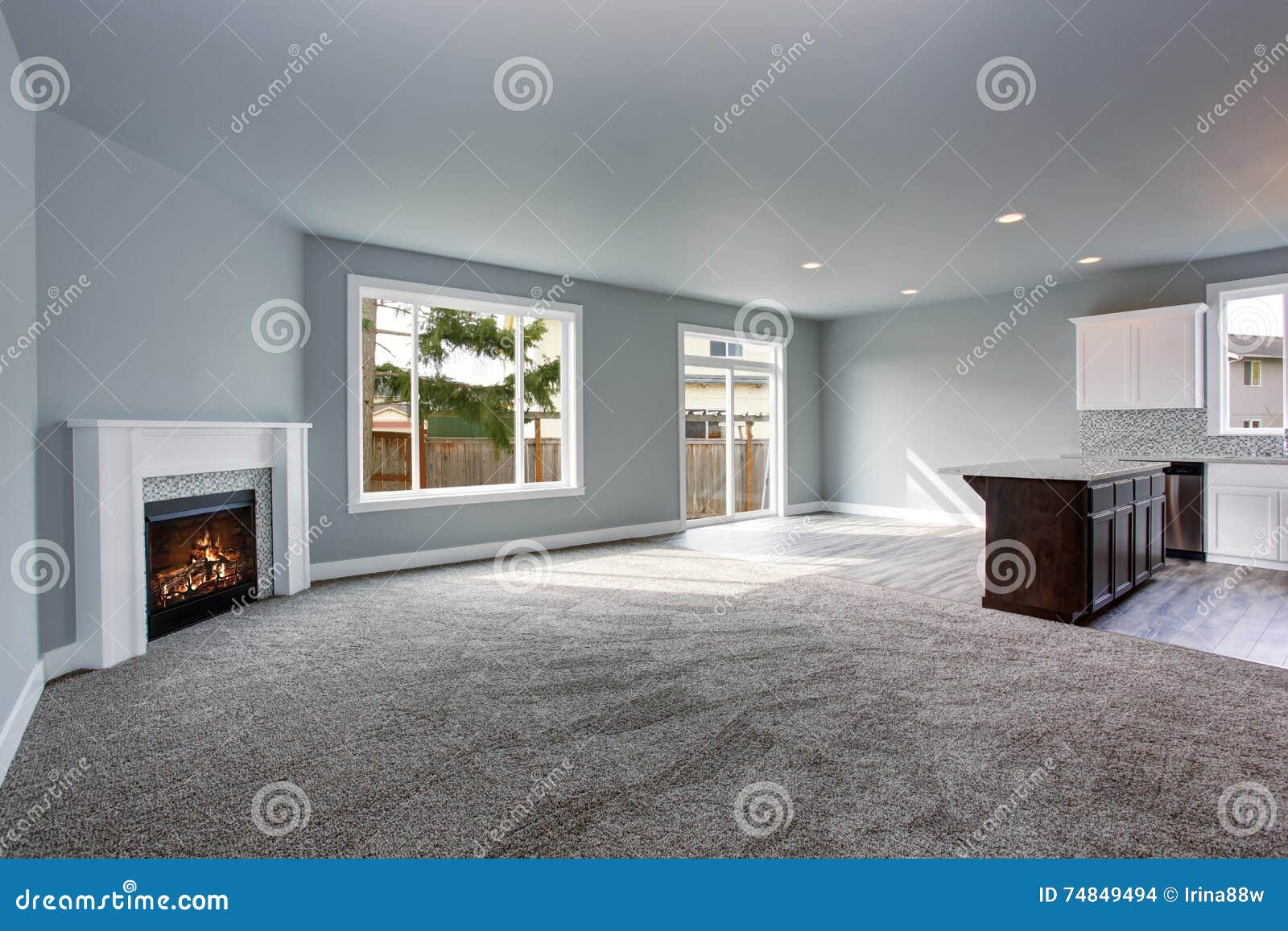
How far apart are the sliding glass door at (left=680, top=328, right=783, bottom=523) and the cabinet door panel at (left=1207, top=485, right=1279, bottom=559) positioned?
452cm

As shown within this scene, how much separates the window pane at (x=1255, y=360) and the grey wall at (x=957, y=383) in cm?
29

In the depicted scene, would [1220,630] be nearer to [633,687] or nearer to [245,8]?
[633,687]

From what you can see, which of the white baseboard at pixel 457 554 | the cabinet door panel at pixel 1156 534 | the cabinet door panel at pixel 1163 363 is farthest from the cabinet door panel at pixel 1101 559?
the white baseboard at pixel 457 554

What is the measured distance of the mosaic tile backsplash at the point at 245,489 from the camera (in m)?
3.82

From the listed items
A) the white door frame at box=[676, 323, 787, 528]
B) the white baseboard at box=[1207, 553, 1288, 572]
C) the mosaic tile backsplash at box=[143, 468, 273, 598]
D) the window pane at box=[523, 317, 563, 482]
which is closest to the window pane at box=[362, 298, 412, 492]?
the mosaic tile backsplash at box=[143, 468, 273, 598]

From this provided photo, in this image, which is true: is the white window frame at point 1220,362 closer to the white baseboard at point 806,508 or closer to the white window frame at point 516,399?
the white baseboard at point 806,508

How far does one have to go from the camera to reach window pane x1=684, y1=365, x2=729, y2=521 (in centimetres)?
818

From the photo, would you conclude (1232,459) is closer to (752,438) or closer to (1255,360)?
(1255,360)

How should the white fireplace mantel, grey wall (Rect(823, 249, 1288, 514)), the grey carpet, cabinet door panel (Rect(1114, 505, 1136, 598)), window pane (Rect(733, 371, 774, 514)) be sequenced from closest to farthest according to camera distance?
1. the grey carpet
2. the white fireplace mantel
3. cabinet door panel (Rect(1114, 505, 1136, 598))
4. grey wall (Rect(823, 249, 1288, 514))
5. window pane (Rect(733, 371, 774, 514))

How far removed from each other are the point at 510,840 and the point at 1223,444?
23.0 feet

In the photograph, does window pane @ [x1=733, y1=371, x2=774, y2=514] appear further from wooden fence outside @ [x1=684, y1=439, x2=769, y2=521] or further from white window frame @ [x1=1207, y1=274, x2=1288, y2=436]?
white window frame @ [x1=1207, y1=274, x2=1288, y2=436]

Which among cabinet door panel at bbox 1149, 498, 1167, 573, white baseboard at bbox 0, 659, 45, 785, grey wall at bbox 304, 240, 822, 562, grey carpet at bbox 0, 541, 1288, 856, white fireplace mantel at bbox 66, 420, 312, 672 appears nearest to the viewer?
grey carpet at bbox 0, 541, 1288, 856

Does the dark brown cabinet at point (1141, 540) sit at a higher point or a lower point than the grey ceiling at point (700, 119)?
lower

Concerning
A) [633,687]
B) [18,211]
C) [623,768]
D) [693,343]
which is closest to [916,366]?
[693,343]
